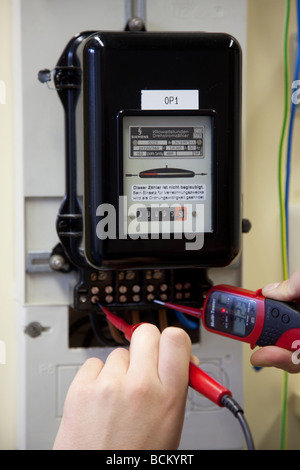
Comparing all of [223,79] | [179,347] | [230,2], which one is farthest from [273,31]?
[179,347]

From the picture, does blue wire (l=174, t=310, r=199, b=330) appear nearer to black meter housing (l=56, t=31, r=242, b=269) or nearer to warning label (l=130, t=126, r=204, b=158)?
black meter housing (l=56, t=31, r=242, b=269)

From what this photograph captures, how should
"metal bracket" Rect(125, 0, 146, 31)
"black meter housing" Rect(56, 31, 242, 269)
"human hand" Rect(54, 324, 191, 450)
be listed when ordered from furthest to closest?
"metal bracket" Rect(125, 0, 146, 31), "black meter housing" Rect(56, 31, 242, 269), "human hand" Rect(54, 324, 191, 450)

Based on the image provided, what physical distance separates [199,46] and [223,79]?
5 centimetres

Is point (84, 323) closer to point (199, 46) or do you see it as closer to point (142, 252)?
point (142, 252)

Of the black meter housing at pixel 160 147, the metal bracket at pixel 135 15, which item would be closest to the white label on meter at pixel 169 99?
the black meter housing at pixel 160 147

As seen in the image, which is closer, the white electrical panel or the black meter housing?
the black meter housing

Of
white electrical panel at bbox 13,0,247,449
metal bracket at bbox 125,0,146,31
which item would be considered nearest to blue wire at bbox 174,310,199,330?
white electrical panel at bbox 13,0,247,449

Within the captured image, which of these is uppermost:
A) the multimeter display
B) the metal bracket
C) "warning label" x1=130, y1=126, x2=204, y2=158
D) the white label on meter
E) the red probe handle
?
the metal bracket

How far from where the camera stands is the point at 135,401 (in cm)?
51

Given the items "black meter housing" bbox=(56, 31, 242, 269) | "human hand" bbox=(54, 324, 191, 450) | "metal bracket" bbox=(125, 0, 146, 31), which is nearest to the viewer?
"human hand" bbox=(54, 324, 191, 450)

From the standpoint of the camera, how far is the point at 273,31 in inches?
37.4

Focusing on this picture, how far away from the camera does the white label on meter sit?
0.70m

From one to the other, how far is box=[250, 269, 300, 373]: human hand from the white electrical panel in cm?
15

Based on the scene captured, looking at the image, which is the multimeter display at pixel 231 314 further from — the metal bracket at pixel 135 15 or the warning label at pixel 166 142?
the metal bracket at pixel 135 15
